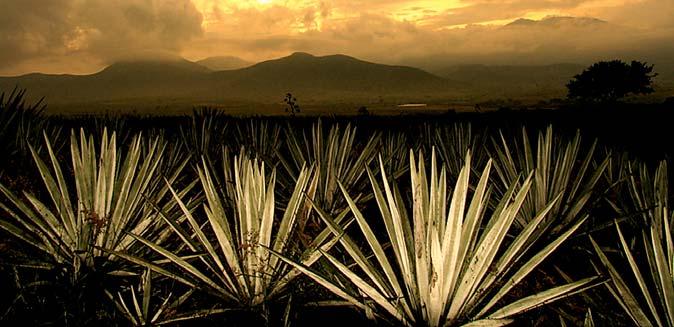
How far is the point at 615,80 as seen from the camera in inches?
2242

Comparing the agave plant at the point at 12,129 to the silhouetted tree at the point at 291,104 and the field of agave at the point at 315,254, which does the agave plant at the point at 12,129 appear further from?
the silhouetted tree at the point at 291,104

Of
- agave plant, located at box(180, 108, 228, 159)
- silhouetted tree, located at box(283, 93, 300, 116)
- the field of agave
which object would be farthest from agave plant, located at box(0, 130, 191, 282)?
silhouetted tree, located at box(283, 93, 300, 116)

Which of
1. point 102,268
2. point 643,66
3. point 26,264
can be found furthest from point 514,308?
point 643,66

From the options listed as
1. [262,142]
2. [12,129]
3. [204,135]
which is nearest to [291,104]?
[204,135]

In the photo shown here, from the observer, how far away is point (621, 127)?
1741cm

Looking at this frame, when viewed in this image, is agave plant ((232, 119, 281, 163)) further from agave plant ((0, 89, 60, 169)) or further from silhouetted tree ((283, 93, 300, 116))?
silhouetted tree ((283, 93, 300, 116))

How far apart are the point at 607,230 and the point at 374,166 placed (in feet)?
7.91

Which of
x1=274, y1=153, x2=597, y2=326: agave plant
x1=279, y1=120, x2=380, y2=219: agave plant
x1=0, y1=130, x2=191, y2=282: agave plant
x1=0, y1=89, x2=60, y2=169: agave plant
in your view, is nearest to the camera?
x1=274, y1=153, x2=597, y2=326: agave plant

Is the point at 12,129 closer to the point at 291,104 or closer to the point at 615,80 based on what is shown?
the point at 291,104

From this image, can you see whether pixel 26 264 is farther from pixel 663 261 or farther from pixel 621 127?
pixel 621 127

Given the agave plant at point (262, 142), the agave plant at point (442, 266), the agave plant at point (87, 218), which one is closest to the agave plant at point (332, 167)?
the agave plant at point (262, 142)

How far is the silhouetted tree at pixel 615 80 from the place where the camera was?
187ft

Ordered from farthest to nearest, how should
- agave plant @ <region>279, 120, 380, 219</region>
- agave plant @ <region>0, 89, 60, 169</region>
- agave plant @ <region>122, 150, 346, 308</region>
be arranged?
agave plant @ <region>0, 89, 60, 169</region>, agave plant @ <region>279, 120, 380, 219</region>, agave plant @ <region>122, 150, 346, 308</region>

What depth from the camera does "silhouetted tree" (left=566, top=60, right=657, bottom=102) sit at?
5712 cm
